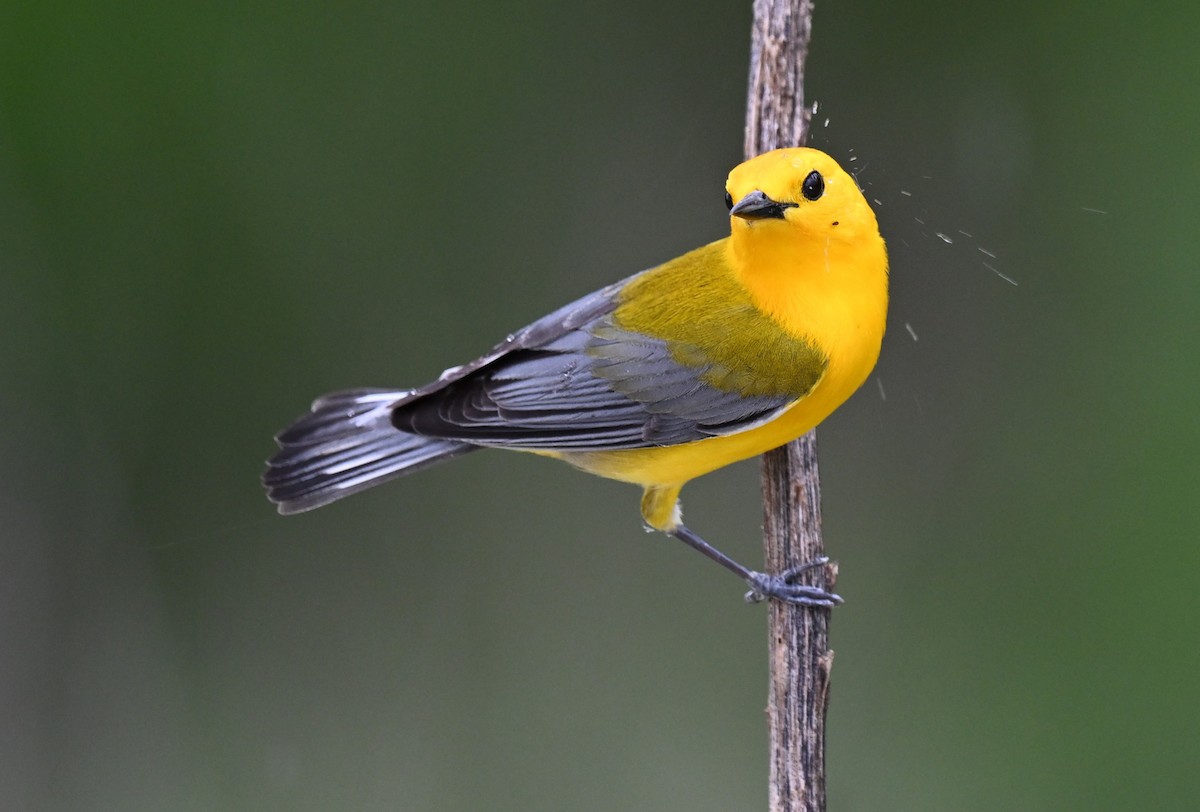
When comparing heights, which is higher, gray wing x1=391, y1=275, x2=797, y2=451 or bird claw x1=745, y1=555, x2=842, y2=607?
gray wing x1=391, y1=275, x2=797, y2=451

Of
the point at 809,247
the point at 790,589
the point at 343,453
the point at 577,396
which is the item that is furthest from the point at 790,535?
the point at 343,453

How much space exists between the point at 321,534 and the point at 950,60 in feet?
10.0

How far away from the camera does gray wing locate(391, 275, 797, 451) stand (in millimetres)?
3281

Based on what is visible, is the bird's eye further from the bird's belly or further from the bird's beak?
the bird's belly

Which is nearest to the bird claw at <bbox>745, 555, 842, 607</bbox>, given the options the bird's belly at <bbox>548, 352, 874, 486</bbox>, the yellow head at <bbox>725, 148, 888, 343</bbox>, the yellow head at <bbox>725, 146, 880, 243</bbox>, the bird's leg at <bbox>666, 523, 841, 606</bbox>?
the bird's leg at <bbox>666, 523, 841, 606</bbox>

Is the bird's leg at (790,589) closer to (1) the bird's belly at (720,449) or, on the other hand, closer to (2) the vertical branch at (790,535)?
(2) the vertical branch at (790,535)

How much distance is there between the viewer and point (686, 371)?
3.28 metres

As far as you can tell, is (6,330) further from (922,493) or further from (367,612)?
(922,493)

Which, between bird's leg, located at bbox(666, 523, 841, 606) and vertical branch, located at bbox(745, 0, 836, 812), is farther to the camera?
bird's leg, located at bbox(666, 523, 841, 606)

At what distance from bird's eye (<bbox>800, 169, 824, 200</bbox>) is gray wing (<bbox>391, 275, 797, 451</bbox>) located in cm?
57

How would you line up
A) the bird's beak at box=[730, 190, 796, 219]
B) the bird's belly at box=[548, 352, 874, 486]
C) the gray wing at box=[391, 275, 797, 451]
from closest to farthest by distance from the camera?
1. the bird's beak at box=[730, 190, 796, 219]
2. the bird's belly at box=[548, 352, 874, 486]
3. the gray wing at box=[391, 275, 797, 451]

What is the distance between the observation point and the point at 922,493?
4.74 meters

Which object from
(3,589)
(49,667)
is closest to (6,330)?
(3,589)

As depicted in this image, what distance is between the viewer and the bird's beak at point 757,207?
280cm
